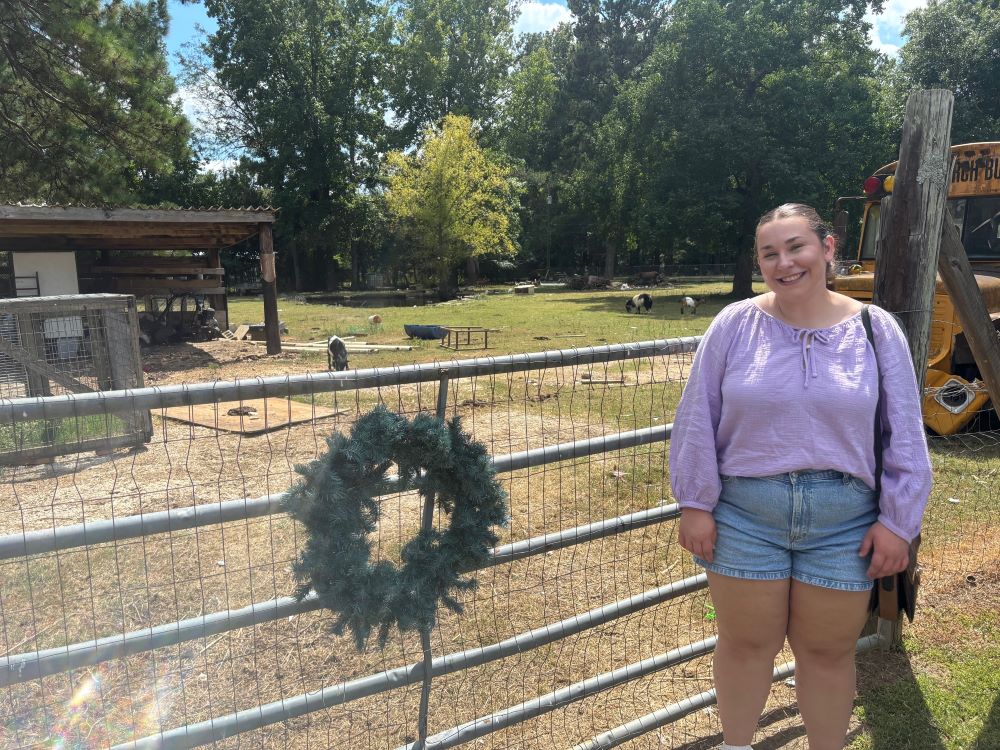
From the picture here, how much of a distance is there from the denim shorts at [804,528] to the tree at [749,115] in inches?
953

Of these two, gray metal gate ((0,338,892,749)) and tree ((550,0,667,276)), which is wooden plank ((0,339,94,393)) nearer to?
gray metal gate ((0,338,892,749))

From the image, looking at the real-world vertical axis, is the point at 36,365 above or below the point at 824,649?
above

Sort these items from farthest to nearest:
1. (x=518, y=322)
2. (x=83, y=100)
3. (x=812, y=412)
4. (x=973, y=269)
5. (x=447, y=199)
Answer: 1. (x=447, y=199)
2. (x=518, y=322)
3. (x=83, y=100)
4. (x=973, y=269)
5. (x=812, y=412)

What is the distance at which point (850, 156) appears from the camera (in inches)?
938

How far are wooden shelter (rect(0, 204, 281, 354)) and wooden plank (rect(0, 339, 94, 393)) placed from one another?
19.1 feet

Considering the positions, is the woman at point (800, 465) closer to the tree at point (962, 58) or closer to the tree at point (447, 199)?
the tree at point (962, 58)

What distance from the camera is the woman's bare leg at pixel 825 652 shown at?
209 cm

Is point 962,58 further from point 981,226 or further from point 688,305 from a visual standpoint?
point 981,226

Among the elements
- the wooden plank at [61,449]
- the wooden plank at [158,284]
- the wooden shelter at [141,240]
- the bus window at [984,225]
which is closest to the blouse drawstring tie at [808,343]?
the wooden plank at [61,449]

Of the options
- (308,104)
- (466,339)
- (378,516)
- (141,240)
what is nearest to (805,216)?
(378,516)

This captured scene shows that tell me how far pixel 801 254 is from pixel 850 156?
2507 centimetres

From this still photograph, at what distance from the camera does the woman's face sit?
6.84ft

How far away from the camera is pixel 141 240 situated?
1597 centimetres

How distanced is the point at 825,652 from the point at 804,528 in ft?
1.38
